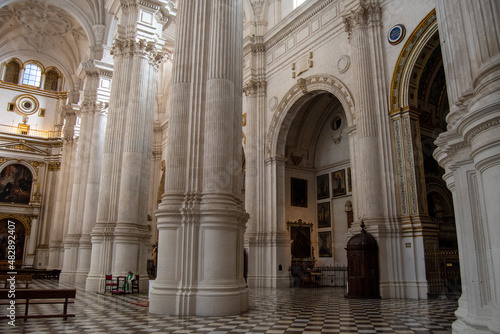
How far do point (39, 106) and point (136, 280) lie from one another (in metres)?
26.1

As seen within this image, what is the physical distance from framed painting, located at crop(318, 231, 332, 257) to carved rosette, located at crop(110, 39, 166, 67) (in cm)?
1066

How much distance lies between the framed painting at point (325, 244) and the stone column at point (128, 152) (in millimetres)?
8910

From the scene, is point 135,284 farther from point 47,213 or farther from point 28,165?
point 28,165

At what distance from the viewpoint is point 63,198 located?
2550 cm

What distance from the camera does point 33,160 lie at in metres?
31.9

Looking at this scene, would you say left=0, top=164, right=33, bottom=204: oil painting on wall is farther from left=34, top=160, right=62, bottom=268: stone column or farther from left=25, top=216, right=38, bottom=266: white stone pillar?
left=25, top=216, right=38, bottom=266: white stone pillar

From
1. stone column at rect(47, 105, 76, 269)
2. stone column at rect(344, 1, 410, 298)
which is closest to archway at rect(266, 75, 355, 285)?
stone column at rect(344, 1, 410, 298)

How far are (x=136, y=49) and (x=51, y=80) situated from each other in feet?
75.6

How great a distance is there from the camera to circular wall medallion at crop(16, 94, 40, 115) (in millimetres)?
32263

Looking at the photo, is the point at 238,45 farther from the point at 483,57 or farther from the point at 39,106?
the point at 39,106

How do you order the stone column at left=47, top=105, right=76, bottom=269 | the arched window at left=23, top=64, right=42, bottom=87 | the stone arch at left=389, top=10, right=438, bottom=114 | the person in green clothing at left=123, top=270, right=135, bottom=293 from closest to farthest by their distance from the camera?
the person in green clothing at left=123, top=270, right=135, bottom=293 < the stone arch at left=389, top=10, right=438, bottom=114 < the stone column at left=47, top=105, right=76, bottom=269 < the arched window at left=23, top=64, right=42, bottom=87

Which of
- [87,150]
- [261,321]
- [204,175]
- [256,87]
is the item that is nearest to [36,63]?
[87,150]

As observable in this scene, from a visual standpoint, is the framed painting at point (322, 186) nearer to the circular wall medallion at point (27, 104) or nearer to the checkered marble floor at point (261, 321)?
the checkered marble floor at point (261, 321)

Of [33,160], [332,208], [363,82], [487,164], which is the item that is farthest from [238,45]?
[33,160]
